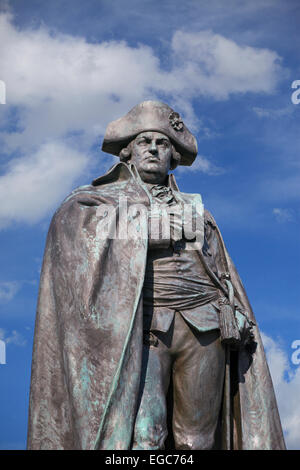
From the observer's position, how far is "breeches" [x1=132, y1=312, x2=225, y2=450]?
26.6 ft

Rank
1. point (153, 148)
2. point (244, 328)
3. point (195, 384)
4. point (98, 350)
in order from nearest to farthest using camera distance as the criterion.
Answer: point (98, 350) < point (195, 384) < point (244, 328) < point (153, 148)

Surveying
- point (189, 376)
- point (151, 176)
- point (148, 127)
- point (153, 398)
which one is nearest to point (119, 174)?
point (151, 176)

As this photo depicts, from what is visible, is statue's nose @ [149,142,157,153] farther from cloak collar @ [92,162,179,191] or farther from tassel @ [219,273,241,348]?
tassel @ [219,273,241,348]

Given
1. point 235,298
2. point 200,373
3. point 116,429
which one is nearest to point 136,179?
point 235,298

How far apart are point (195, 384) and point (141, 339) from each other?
85cm

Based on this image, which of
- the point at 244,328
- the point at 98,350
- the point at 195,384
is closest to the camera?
the point at 98,350

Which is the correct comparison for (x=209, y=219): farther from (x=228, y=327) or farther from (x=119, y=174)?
(x=228, y=327)

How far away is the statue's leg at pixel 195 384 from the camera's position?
27.0 ft

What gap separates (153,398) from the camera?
791 cm

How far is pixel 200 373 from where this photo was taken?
27.3 feet

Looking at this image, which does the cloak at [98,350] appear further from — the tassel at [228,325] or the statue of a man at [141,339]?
the tassel at [228,325]

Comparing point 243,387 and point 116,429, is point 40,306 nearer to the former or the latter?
point 116,429

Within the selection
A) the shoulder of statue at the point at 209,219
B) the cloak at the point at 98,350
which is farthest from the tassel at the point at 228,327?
the shoulder of statue at the point at 209,219

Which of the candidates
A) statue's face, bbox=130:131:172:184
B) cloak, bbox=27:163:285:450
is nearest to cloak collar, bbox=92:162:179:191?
statue's face, bbox=130:131:172:184
